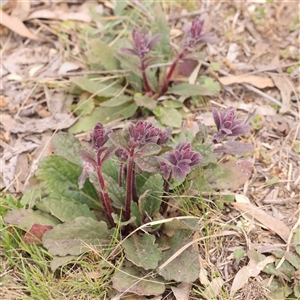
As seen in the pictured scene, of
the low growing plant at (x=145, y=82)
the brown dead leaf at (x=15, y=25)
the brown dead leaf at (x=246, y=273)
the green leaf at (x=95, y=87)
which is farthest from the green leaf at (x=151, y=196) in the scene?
the brown dead leaf at (x=15, y=25)

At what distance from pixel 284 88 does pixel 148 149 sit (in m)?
1.29

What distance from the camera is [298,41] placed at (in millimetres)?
3100

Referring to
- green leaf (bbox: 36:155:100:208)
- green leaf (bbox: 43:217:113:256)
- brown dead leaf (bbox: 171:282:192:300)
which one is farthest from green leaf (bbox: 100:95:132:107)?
brown dead leaf (bbox: 171:282:192:300)

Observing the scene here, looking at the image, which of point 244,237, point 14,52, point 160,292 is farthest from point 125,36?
point 160,292

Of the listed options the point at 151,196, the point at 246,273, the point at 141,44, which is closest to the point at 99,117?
the point at 141,44

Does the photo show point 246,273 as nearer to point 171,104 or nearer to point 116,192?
point 116,192

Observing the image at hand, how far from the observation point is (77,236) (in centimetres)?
223

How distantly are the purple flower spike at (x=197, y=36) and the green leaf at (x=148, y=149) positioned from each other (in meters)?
0.93

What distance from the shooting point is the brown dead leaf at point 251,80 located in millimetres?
2938

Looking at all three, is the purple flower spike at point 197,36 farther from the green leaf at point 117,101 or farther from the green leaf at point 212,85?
the green leaf at point 117,101

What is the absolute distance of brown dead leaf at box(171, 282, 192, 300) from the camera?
2.11m

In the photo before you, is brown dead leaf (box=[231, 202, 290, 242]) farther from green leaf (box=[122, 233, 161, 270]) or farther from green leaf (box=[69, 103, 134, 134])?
green leaf (box=[69, 103, 134, 134])

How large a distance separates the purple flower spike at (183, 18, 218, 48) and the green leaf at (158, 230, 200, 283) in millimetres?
1065

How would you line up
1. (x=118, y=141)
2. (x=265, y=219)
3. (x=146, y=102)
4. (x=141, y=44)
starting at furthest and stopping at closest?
1. (x=146, y=102)
2. (x=141, y=44)
3. (x=265, y=219)
4. (x=118, y=141)
